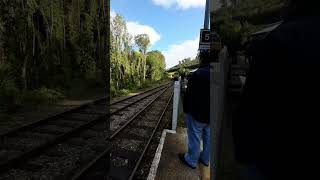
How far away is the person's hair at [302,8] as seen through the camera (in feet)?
2.86

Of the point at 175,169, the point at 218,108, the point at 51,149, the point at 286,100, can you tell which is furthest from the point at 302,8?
the point at 51,149

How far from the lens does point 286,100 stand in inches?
32.3

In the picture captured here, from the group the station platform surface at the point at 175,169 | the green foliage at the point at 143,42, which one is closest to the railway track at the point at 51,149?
the station platform surface at the point at 175,169

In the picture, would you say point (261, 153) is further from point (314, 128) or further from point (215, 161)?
point (215, 161)

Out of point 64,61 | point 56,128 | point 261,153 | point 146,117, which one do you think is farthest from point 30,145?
point 64,61

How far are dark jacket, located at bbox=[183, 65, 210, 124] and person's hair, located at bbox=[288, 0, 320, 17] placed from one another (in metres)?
3.42

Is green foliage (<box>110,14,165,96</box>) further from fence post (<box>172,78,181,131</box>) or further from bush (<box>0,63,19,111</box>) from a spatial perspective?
fence post (<box>172,78,181,131</box>)

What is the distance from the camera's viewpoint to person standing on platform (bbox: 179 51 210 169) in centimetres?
461

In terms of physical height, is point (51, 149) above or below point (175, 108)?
below

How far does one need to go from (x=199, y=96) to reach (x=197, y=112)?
32 cm

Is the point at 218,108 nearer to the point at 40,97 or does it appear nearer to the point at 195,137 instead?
the point at 195,137

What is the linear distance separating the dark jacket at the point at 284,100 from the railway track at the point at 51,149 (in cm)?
473

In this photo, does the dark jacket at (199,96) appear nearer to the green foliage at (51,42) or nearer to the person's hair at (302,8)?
the person's hair at (302,8)

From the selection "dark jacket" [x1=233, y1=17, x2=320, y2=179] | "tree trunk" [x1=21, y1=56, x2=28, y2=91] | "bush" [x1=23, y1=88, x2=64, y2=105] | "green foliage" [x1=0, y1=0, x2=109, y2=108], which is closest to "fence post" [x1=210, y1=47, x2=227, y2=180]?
"dark jacket" [x1=233, y1=17, x2=320, y2=179]
